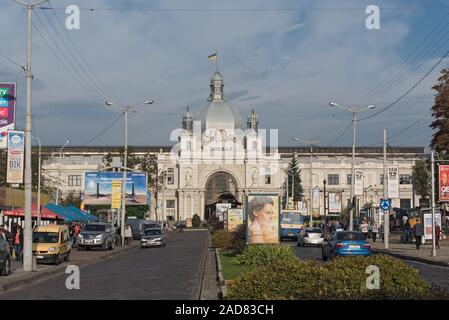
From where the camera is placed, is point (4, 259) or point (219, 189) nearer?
point (4, 259)

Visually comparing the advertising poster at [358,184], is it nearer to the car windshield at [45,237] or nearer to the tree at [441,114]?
the tree at [441,114]

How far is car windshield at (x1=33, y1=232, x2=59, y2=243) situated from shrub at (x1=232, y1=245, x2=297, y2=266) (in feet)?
33.0

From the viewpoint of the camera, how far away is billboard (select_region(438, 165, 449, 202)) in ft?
138

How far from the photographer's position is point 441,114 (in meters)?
59.6

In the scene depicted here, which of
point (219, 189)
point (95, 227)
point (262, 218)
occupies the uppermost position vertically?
point (219, 189)

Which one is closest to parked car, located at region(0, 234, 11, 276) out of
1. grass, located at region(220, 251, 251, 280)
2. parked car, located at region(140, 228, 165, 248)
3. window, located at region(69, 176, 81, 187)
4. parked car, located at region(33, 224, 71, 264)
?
parked car, located at region(33, 224, 71, 264)

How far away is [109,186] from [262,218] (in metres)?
48.4

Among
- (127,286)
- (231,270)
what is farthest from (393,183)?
(127,286)

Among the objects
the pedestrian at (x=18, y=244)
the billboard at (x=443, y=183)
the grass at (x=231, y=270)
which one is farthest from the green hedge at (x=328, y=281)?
the billboard at (x=443, y=183)

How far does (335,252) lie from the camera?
3256cm

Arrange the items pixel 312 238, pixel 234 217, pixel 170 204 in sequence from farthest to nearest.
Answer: pixel 170 204
pixel 312 238
pixel 234 217

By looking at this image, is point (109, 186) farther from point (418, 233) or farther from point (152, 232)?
point (418, 233)
